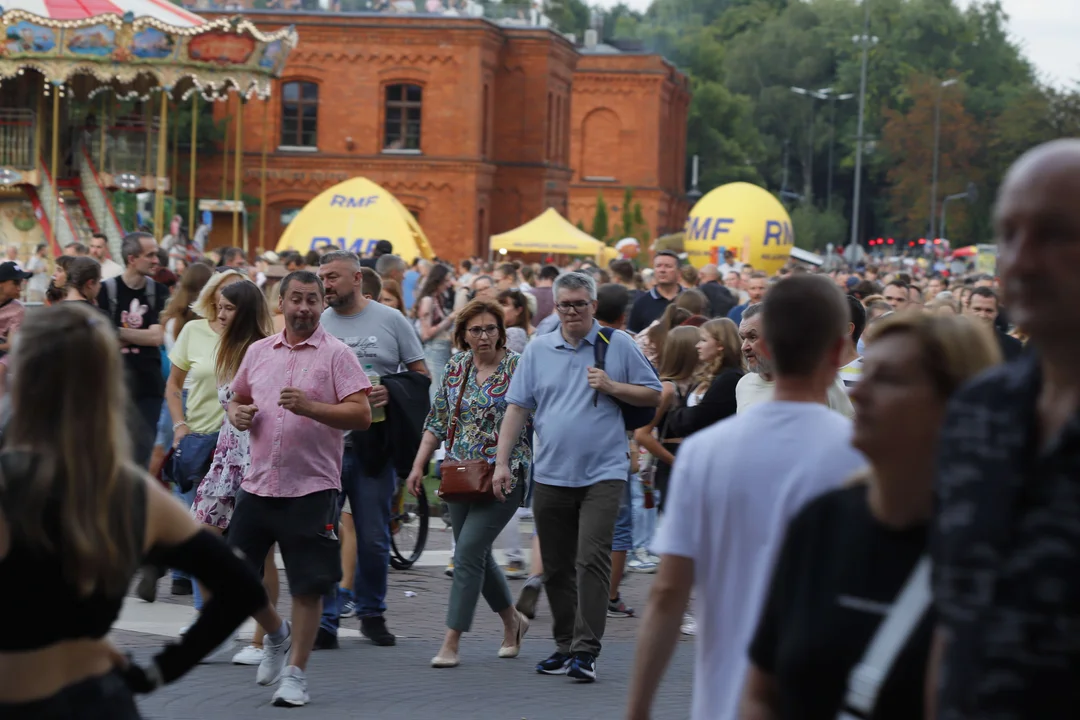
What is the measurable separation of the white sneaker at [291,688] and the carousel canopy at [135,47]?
2865 cm

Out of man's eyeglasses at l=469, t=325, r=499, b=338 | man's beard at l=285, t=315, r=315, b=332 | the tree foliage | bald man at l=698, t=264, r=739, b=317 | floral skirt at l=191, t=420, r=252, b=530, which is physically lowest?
floral skirt at l=191, t=420, r=252, b=530

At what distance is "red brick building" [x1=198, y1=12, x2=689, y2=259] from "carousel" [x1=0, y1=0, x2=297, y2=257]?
9923mm

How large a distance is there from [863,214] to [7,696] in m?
121

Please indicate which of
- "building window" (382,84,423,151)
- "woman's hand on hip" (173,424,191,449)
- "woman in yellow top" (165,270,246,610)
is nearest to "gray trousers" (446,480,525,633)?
"woman in yellow top" (165,270,246,610)

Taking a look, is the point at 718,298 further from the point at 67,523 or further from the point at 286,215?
the point at 286,215

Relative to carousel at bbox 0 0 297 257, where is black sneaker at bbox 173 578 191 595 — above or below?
below

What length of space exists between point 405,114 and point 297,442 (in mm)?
46222

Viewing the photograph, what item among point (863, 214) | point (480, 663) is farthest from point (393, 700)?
point (863, 214)

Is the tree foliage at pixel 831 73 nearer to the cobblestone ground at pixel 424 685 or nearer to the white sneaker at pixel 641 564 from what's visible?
the white sneaker at pixel 641 564

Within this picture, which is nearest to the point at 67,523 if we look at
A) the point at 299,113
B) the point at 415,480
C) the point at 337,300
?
the point at 337,300

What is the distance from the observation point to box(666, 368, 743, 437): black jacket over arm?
886cm

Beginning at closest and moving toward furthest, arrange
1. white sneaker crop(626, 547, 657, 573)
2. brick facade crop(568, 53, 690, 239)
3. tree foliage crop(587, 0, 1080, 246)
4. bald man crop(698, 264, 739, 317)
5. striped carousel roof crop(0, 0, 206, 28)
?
white sneaker crop(626, 547, 657, 573)
bald man crop(698, 264, 739, 317)
striped carousel roof crop(0, 0, 206, 28)
brick facade crop(568, 53, 690, 239)
tree foliage crop(587, 0, 1080, 246)

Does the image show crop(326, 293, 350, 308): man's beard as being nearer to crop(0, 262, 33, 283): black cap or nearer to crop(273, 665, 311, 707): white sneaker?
crop(0, 262, 33, 283): black cap

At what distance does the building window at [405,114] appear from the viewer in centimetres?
5325
